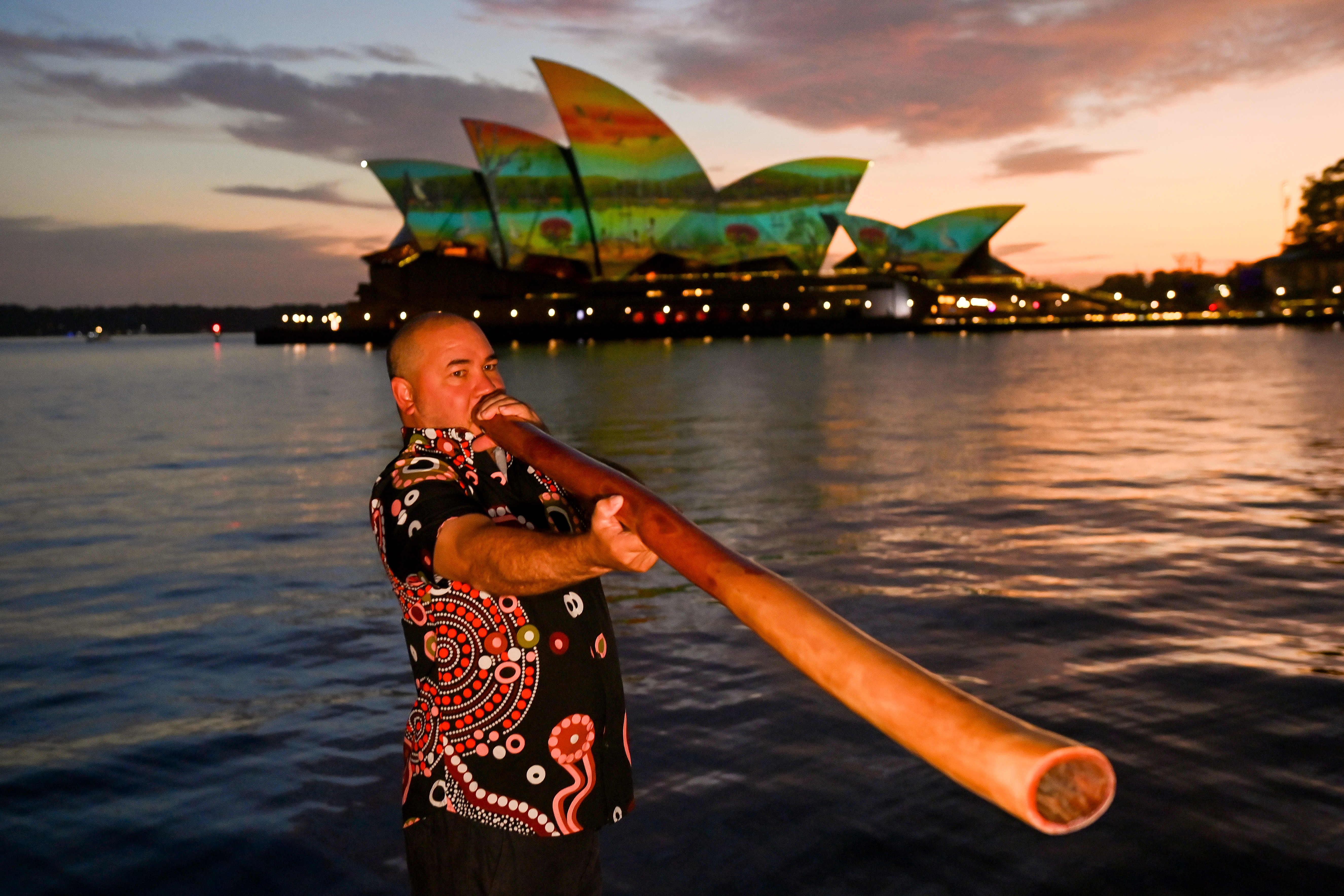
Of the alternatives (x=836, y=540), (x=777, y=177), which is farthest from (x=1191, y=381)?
(x=777, y=177)

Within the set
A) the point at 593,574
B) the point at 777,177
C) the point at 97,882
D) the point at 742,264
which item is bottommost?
the point at 97,882

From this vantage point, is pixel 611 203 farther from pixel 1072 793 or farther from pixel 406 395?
pixel 1072 793

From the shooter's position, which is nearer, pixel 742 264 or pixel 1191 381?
pixel 1191 381

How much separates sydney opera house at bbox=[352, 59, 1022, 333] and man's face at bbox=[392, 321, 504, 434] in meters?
66.7

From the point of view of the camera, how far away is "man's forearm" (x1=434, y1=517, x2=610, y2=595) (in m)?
1.22

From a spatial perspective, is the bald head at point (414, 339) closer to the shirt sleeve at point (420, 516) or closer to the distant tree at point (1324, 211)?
the shirt sleeve at point (420, 516)

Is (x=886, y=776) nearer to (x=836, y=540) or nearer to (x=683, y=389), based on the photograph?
(x=836, y=540)

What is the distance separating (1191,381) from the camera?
85.6 feet

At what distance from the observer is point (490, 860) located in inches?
59.4

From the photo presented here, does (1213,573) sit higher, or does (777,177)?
(777,177)

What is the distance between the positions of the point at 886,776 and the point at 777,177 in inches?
2850

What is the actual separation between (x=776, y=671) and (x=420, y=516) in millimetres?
3454

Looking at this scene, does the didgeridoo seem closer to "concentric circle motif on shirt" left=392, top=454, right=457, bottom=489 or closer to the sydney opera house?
"concentric circle motif on shirt" left=392, top=454, right=457, bottom=489

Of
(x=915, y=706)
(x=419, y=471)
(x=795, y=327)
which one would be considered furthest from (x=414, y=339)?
(x=795, y=327)
